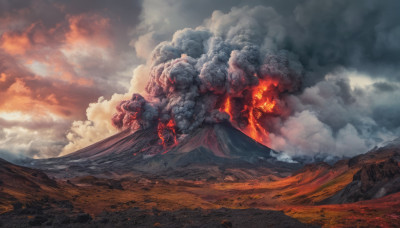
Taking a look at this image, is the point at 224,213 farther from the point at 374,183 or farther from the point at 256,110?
the point at 256,110

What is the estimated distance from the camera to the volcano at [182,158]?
120625mm

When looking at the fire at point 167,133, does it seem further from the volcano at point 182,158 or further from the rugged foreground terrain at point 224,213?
the rugged foreground terrain at point 224,213

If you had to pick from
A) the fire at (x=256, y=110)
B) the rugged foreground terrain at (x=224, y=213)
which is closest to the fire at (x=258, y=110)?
the fire at (x=256, y=110)

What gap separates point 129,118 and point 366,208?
480 ft

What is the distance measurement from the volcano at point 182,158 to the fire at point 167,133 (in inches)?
93.9

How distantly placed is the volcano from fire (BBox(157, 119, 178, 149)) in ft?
7.82

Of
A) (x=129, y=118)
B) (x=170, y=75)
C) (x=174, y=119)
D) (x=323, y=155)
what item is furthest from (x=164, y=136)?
(x=323, y=155)

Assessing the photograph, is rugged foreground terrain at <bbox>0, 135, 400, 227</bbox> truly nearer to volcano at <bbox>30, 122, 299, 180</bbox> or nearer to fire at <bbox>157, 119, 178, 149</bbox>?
volcano at <bbox>30, 122, 299, 180</bbox>

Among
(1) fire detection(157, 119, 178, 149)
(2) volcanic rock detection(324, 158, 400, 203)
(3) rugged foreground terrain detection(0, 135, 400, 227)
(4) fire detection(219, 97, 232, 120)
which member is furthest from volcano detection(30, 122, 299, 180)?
(2) volcanic rock detection(324, 158, 400, 203)

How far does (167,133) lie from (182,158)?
24.0 m

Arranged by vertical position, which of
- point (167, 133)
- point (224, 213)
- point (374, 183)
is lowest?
point (224, 213)

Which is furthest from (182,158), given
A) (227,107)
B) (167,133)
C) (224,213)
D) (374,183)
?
(374,183)

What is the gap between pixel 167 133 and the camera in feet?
528

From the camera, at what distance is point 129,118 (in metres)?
161
